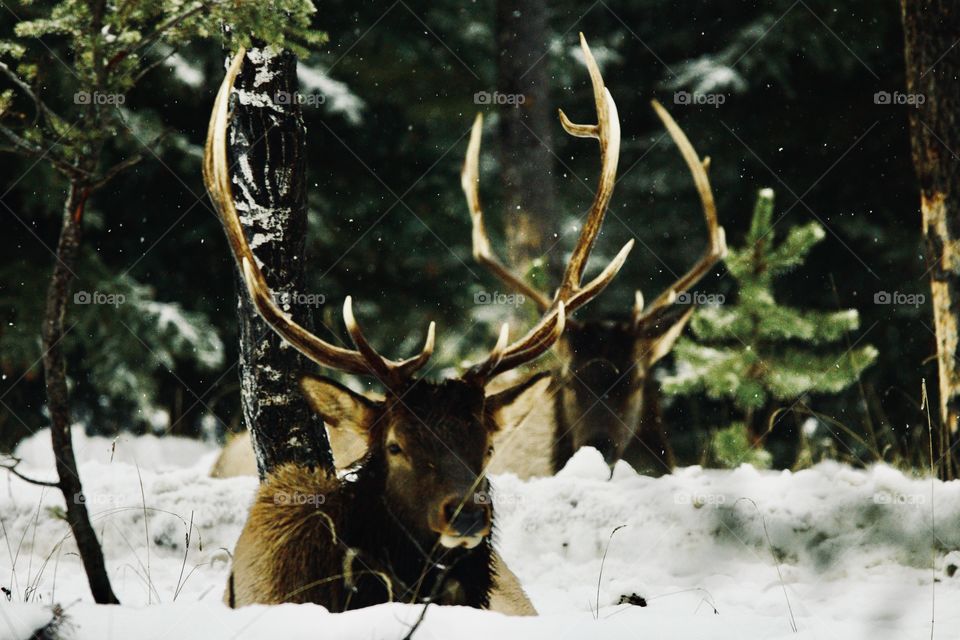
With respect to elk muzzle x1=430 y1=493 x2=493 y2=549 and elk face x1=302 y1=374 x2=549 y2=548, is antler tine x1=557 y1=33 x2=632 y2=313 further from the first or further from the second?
elk muzzle x1=430 y1=493 x2=493 y2=549

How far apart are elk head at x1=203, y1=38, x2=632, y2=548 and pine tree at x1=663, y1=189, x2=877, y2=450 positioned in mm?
4009

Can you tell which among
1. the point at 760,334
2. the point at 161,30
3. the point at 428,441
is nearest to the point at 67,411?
the point at 428,441

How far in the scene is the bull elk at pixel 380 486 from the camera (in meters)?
3.45

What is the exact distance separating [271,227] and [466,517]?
1.61 m

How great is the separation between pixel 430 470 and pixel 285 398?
1101 millimetres

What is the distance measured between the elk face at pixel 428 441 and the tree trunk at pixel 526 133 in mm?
6183

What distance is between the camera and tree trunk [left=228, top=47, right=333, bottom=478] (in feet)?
13.9

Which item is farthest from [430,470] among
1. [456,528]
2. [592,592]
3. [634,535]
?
[634,535]

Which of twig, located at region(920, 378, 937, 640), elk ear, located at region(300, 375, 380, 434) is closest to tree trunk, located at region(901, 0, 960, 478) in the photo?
twig, located at region(920, 378, 937, 640)

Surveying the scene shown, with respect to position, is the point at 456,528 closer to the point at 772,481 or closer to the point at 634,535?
the point at 634,535

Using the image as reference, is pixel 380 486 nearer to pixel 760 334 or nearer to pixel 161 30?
pixel 161 30

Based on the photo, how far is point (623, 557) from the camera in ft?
14.7

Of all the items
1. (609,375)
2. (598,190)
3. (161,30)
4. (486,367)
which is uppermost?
(161,30)

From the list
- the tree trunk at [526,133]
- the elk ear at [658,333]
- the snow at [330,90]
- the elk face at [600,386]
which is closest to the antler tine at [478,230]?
the elk face at [600,386]
